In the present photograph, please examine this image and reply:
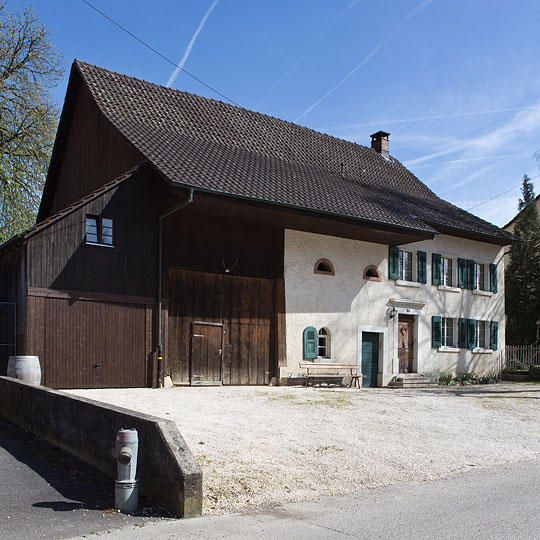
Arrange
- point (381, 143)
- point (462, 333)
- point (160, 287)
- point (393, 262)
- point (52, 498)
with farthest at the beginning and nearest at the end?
point (381, 143) < point (462, 333) < point (393, 262) < point (160, 287) < point (52, 498)

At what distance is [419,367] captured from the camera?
23234mm

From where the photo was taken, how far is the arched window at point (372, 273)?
21703 mm

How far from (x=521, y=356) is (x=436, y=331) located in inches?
245

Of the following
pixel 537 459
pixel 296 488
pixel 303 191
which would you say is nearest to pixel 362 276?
pixel 303 191

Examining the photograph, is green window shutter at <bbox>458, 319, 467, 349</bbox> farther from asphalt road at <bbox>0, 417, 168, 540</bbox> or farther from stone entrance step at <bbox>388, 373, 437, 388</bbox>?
asphalt road at <bbox>0, 417, 168, 540</bbox>

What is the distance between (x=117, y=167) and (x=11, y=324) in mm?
5420

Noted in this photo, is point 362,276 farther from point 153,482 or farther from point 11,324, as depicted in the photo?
point 153,482

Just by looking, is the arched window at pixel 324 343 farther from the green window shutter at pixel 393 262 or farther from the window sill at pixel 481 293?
the window sill at pixel 481 293

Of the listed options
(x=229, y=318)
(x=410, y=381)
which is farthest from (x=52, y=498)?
(x=410, y=381)

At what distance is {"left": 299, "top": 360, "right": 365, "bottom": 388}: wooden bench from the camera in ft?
64.3

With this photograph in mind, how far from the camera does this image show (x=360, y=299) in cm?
2145

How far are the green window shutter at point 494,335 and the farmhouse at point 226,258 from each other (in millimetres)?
78

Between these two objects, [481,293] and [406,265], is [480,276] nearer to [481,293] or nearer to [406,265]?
[481,293]

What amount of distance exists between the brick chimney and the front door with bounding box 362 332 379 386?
34.8 feet
